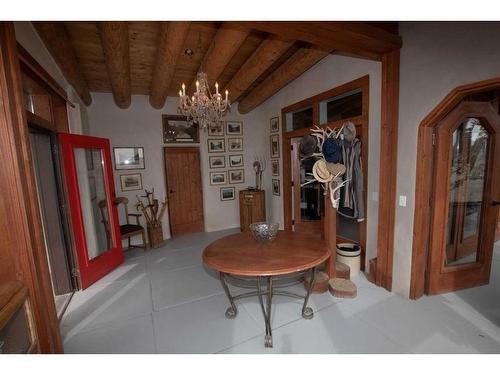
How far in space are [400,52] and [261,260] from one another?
2.42m

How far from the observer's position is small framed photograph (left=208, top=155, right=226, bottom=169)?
5055 mm

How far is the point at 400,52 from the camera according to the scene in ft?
7.51

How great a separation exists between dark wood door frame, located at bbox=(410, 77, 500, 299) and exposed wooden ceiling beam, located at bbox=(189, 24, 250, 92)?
1970 mm

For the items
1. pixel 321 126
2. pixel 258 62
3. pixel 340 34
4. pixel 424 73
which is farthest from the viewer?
pixel 321 126

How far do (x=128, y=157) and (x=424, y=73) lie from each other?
4.54 m

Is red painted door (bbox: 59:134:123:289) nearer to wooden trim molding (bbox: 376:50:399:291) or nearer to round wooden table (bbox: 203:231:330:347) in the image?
round wooden table (bbox: 203:231:330:347)

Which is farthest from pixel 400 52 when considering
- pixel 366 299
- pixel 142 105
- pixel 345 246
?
pixel 142 105

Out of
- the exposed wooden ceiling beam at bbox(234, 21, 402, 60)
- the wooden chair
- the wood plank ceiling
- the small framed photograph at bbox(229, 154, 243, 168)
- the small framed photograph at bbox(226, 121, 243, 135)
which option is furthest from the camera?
the small framed photograph at bbox(229, 154, 243, 168)

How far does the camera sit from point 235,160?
529 cm

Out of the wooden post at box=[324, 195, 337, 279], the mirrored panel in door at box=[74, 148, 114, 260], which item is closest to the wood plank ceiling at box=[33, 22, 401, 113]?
the mirrored panel in door at box=[74, 148, 114, 260]

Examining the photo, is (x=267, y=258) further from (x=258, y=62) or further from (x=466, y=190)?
(x=258, y=62)

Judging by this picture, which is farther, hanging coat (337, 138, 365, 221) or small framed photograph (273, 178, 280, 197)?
small framed photograph (273, 178, 280, 197)

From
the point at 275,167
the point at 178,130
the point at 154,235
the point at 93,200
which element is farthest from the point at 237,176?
the point at 93,200
